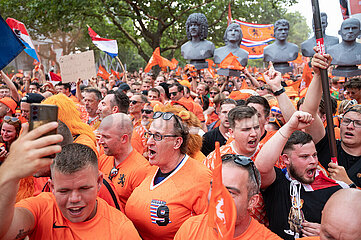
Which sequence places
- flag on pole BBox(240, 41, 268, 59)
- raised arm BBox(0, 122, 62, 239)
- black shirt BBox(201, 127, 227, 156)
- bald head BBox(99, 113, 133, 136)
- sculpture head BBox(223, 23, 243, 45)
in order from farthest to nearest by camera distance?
flag on pole BBox(240, 41, 268, 59) → sculpture head BBox(223, 23, 243, 45) → black shirt BBox(201, 127, 227, 156) → bald head BBox(99, 113, 133, 136) → raised arm BBox(0, 122, 62, 239)

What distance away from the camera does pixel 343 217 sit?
1.56 metres

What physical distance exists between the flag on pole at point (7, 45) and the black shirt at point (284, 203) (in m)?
2.29

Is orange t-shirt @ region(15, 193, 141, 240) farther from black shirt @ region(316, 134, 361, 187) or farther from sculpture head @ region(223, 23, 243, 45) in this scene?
sculpture head @ region(223, 23, 243, 45)

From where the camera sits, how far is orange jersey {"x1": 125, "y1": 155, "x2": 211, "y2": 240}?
255cm

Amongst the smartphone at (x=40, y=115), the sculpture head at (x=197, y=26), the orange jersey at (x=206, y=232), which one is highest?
the sculpture head at (x=197, y=26)

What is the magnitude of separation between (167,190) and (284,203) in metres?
0.96

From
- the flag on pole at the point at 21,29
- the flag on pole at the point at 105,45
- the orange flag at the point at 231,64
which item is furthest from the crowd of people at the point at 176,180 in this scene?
the flag on pole at the point at 105,45

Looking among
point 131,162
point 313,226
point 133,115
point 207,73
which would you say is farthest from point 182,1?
point 313,226

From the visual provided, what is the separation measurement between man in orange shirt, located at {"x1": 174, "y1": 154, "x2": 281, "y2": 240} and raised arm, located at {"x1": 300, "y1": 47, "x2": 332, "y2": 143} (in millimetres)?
1068

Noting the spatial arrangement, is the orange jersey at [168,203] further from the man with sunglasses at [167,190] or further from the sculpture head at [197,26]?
the sculpture head at [197,26]

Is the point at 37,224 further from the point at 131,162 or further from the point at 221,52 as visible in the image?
the point at 221,52

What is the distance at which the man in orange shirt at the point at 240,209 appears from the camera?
2066mm

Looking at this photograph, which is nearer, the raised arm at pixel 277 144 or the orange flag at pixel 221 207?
the orange flag at pixel 221 207

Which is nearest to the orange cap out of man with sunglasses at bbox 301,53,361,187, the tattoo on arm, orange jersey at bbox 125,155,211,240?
orange jersey at bbox 125,155,211,240
